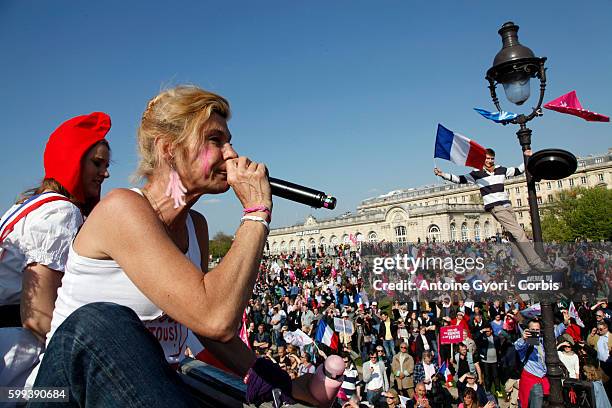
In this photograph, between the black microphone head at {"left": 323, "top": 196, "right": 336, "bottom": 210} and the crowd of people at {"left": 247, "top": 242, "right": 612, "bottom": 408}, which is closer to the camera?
the black microphone head at {"left": 323, "top": 196, "right": 336, "bottom": 210}

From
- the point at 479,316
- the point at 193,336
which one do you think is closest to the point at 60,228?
the point at 193,336

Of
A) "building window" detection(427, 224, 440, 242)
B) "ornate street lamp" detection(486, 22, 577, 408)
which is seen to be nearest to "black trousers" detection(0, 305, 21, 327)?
"ornate street lamp" detection(486, 22, 577, 408)

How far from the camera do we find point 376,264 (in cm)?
969

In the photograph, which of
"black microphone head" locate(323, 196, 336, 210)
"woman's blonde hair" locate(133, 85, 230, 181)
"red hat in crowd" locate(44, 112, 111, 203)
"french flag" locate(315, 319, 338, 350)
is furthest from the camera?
"french flag" locate(315, 319, 338, 350)

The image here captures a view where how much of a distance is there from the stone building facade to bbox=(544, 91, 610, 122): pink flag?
62366 mm

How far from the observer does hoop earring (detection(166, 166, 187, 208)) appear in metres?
1.78

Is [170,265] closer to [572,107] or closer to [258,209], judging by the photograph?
[258,209]

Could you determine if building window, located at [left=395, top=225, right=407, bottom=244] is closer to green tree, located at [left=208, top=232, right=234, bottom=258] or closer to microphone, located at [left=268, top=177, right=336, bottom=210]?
green tree, located at [left=208, top=232, right=234, bottom=258]

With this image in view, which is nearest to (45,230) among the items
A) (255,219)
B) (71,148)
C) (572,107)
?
(71,148)

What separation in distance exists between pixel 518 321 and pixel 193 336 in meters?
12.4

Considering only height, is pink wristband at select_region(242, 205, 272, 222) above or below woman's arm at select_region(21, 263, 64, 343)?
above

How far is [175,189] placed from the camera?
179 centimetres

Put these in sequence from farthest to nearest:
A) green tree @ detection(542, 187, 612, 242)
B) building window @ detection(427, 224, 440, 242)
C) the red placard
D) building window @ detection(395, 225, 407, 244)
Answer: building window @ detection(395, 225, 407, 244)
building window @ detection(427, 224, 440, 242)
green tree @ detection(542, 187, 612, 242)
the red placard

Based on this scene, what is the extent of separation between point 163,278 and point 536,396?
7.99 metres
